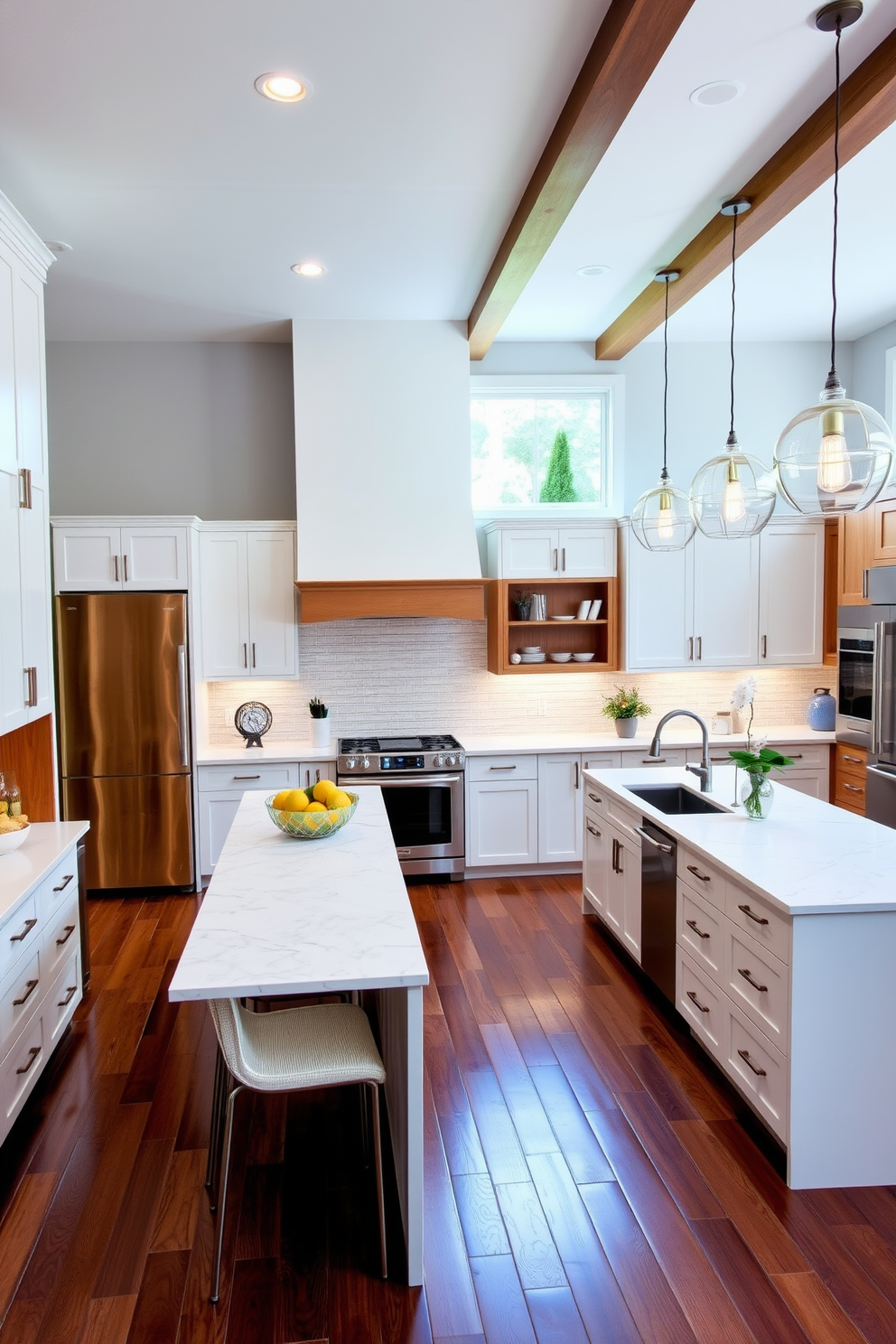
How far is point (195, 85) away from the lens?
2838mm

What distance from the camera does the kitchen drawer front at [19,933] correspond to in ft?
8.73

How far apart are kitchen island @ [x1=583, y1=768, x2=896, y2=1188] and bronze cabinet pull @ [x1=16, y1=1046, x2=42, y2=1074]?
7.23 feet

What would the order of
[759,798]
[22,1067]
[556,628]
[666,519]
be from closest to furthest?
[22,1067] < [759,798] < [666,519] < [556,628]

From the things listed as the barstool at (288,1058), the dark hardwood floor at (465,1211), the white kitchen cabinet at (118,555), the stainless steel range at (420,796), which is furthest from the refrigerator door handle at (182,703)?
the barstool at (288,1058)

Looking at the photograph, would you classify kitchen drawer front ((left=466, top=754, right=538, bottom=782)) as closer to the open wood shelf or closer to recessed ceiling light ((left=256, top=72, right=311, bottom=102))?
the open wood shelf

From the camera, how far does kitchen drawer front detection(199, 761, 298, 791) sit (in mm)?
5223

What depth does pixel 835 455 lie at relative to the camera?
88.4 inches

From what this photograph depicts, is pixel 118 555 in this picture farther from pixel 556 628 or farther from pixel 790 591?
pixel 790 591

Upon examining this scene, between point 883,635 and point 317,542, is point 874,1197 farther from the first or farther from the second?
point 317,542

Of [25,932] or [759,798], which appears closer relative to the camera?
[25,932]

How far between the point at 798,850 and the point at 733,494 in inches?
48.1

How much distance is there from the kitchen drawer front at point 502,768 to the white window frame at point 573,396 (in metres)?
1.60

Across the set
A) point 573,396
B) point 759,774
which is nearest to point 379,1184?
point 759,774

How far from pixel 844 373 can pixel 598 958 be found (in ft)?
14.0
